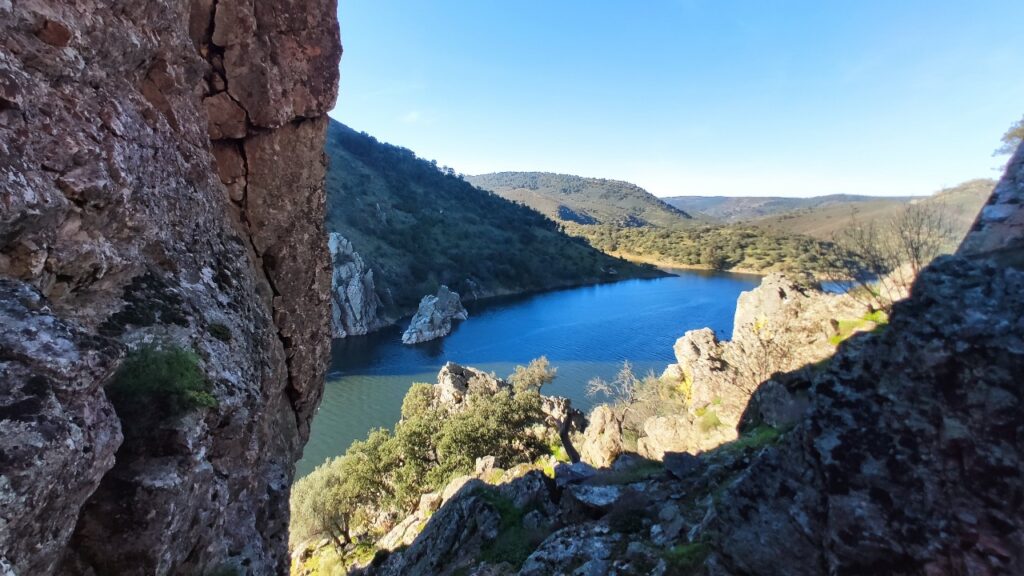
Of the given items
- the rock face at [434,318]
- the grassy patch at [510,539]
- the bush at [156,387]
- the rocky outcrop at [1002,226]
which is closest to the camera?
the bush at [156,387]

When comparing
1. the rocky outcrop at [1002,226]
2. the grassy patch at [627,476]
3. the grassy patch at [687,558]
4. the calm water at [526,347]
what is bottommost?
the calm water at [526,347]

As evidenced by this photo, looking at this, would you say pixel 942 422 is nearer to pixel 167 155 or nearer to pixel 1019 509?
pixel 1019 509

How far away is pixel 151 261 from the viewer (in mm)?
7438

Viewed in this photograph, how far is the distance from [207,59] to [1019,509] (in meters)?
14.8

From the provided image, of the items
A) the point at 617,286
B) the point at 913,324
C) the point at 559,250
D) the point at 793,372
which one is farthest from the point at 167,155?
the point at 559,250

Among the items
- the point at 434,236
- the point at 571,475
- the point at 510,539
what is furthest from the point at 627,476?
the point at 434,236

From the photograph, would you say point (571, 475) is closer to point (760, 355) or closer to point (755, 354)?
point (760, 355)

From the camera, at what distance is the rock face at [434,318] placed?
229 feet

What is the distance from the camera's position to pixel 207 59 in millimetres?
10695

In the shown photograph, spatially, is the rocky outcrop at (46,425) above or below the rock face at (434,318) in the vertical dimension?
above

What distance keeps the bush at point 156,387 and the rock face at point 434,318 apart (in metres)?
63.3

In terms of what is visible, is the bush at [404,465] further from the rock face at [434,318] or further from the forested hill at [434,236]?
the forested hill at [434,236]

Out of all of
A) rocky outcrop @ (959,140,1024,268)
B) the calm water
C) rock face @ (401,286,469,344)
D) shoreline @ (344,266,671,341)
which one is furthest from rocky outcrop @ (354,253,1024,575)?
shoreline @ (344,266,671,341)

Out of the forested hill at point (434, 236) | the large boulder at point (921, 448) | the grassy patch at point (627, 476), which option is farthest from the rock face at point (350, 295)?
the large boulder at point (921, 448)
